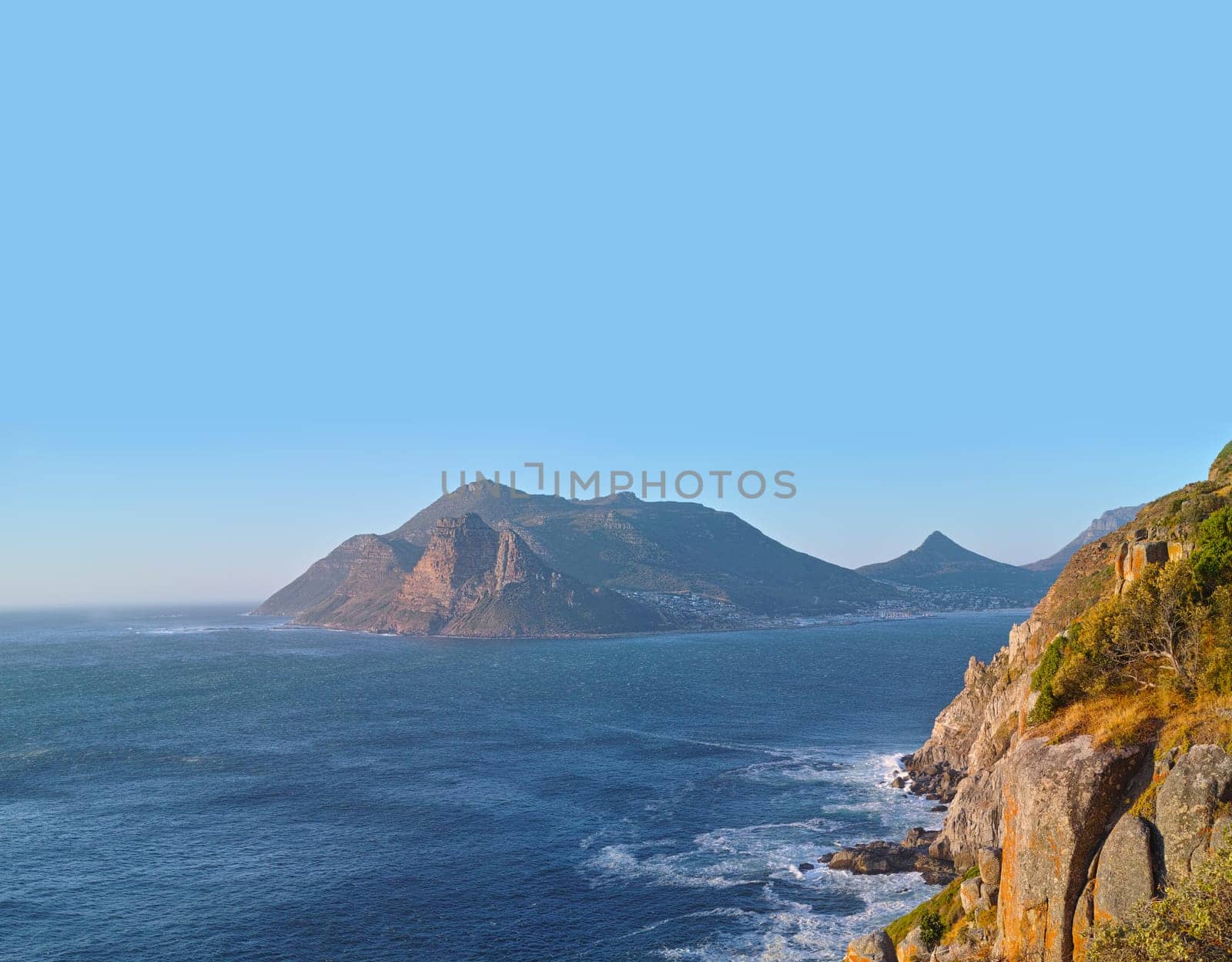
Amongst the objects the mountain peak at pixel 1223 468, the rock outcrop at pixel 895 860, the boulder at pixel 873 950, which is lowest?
the rock outcrop at pixel 895 860

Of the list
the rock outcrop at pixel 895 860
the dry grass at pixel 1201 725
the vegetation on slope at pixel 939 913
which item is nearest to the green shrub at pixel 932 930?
the vegetation on slope at pixel 939 913

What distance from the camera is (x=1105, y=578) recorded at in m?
74.4

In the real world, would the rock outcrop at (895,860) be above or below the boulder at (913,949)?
below

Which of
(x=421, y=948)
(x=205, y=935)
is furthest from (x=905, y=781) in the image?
(x=205, y=935)

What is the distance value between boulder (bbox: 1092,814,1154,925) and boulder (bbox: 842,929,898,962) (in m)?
17.6

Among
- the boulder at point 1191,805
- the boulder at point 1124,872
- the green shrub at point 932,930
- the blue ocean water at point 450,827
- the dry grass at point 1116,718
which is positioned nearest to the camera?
the boulder at point 1191,805

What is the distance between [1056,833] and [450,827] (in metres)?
66.7

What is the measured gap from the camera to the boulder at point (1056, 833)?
26.0m

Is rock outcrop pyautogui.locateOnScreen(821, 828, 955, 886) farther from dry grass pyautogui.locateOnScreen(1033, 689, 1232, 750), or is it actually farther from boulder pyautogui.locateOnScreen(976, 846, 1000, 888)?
dry grass pyautogui.locateOnScreen(1033, 689, 1232, 750)

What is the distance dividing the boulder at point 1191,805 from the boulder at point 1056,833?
1656 mm

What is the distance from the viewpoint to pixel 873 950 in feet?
132

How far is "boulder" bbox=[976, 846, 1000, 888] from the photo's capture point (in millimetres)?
35281

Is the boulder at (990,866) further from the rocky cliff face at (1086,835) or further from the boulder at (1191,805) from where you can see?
the boulder at (1191,805)

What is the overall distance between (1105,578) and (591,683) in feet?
409
